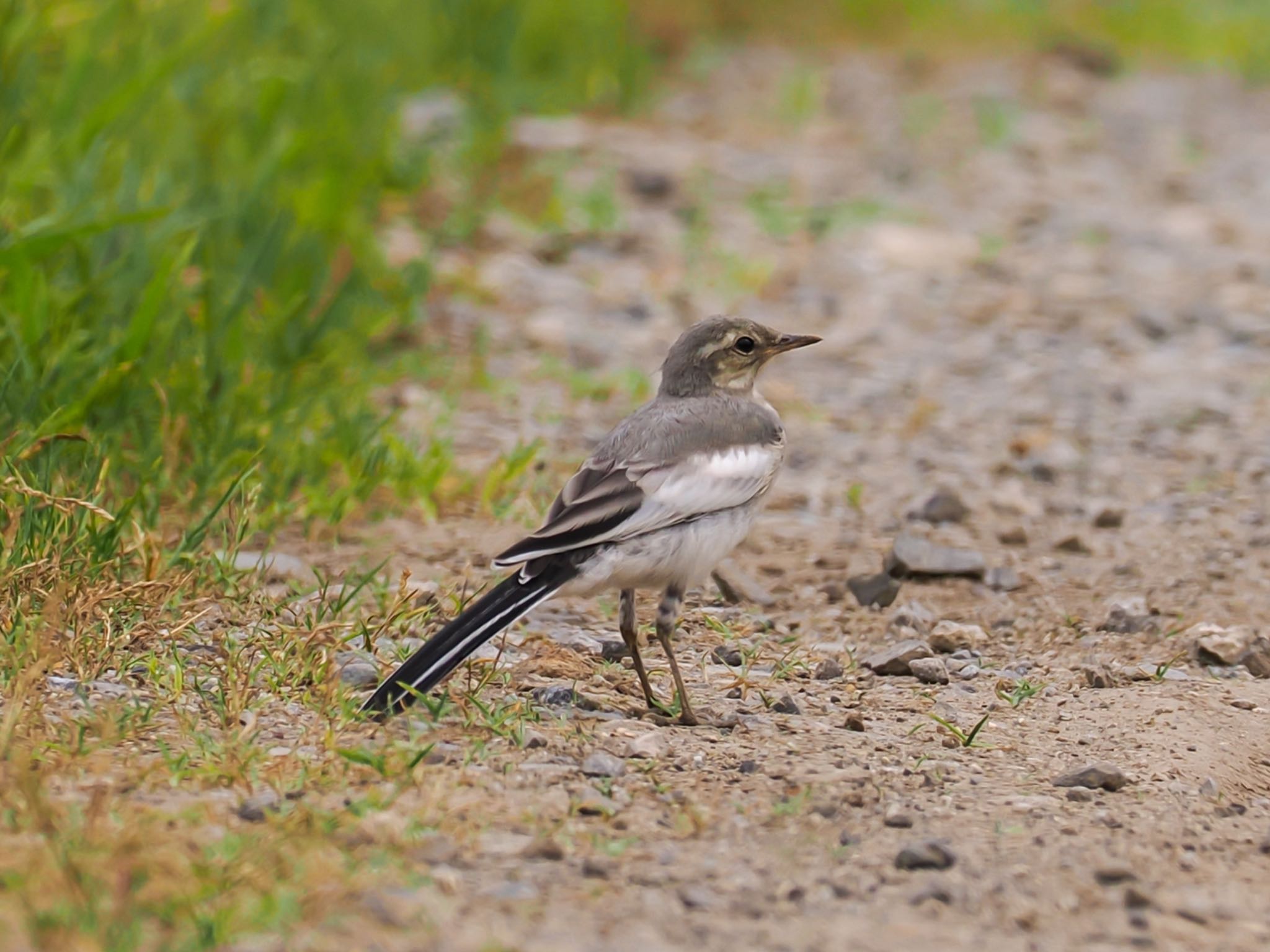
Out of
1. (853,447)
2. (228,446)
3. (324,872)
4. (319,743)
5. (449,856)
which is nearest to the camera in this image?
(324,872)

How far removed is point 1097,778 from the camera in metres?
4.25

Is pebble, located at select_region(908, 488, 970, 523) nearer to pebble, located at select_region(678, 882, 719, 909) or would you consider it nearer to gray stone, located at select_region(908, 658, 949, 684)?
gray stone, located at select_region(908, 658, 949, 684)

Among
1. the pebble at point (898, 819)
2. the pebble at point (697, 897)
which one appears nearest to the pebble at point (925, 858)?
the pebble at point (898, 819)

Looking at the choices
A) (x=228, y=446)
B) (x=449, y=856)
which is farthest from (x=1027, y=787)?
(x=228, y=446)

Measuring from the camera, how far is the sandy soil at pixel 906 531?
3.63 metres

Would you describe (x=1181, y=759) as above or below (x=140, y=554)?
below

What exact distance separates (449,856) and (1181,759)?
193 centimetres

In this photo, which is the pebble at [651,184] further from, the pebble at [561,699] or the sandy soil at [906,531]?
the pebble at [561,699]

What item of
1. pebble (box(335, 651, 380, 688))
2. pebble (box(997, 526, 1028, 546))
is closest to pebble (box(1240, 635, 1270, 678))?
pebble (box(997, 526, 1028, 546))

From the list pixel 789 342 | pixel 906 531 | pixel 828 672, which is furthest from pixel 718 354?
pixel 906 531

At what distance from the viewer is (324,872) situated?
3385mm

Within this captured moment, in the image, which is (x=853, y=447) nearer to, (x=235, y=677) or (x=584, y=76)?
(x=235, y=677)

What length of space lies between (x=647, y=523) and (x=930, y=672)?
3.45 feet

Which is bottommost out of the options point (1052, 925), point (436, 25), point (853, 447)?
point (853, 447)
